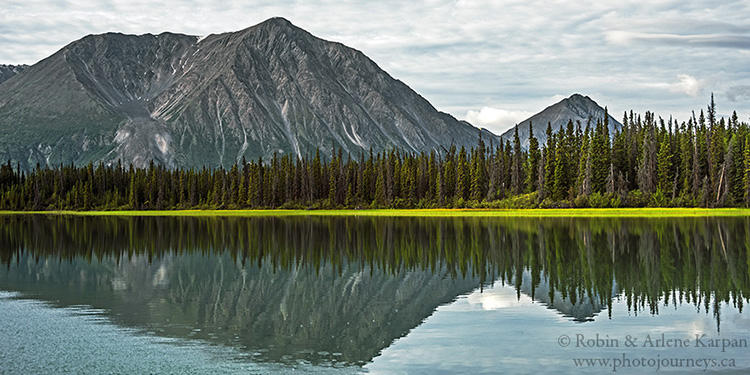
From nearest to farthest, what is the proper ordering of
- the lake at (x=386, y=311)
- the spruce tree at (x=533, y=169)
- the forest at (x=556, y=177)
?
the lake at (x=386, y=311) → the forest at (x=556, y=177) → the spruce tree at (x=533, y=169)

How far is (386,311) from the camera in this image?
27.7 meters

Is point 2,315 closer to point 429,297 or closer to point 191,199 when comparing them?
point 429,297

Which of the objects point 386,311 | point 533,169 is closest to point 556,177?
point 533,169

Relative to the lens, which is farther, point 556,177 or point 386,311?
point 556,177

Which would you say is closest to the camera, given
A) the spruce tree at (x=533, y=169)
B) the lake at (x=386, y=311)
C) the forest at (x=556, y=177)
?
the lake at (x=386, y=311)

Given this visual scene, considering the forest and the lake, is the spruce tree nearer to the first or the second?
the forest

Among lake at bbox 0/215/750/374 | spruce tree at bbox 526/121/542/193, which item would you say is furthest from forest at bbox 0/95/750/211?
lake at bbox 0/215/750/374

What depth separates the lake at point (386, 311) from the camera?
19.5m

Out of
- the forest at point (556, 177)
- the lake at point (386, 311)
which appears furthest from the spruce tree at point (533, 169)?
the lake at point (386, 311)

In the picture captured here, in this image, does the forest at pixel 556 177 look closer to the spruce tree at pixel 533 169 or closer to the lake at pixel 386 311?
the spruce tree at pixel 533 169

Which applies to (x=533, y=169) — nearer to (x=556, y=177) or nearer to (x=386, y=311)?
(x=556, y=177)

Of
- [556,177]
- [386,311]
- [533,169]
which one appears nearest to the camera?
[386,311]

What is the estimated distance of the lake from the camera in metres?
A: 19.5

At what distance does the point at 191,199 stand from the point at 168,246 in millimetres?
141768
